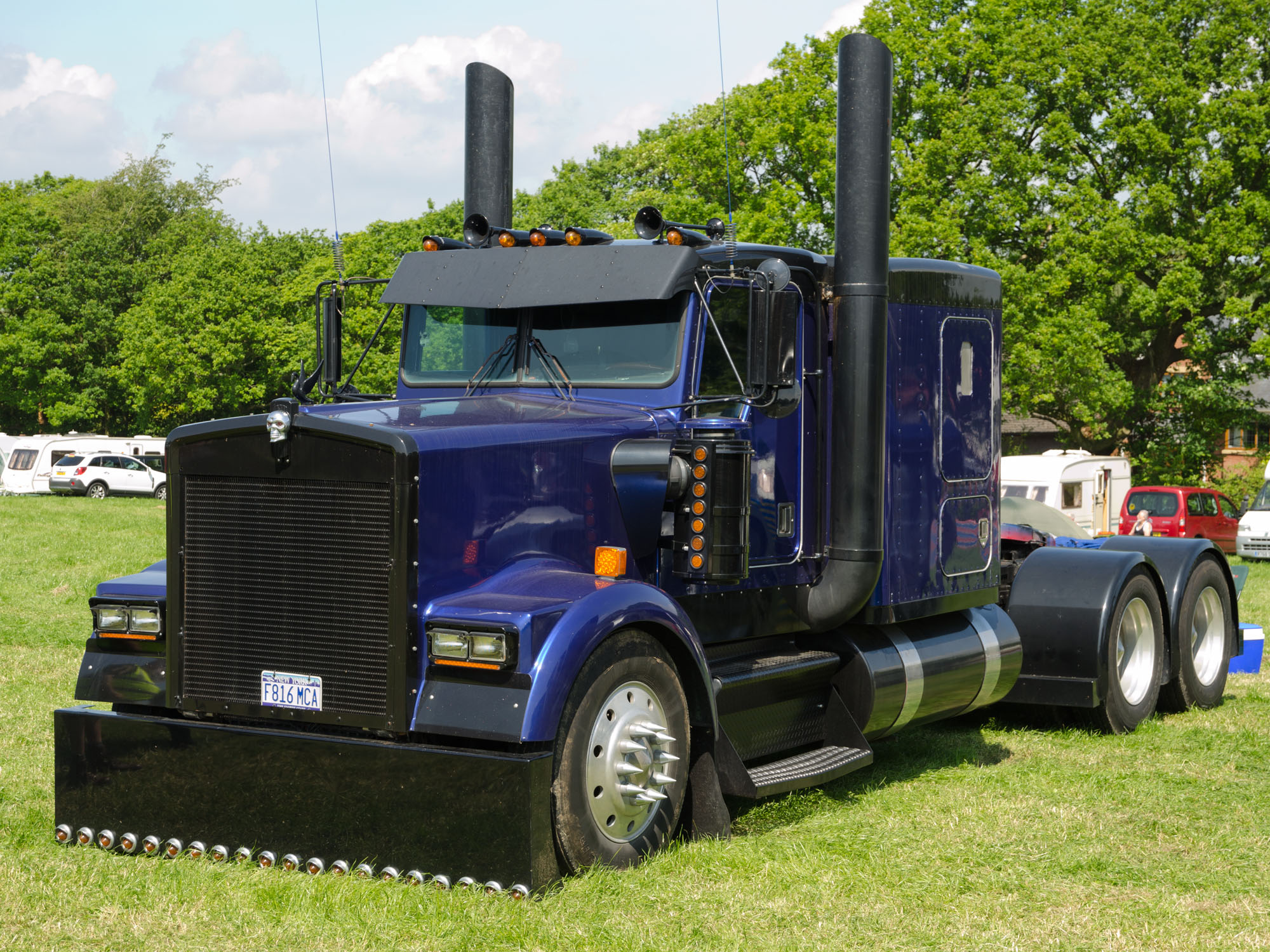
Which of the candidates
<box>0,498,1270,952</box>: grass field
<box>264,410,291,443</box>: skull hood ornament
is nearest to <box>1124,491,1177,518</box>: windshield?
<box>0,498,1270,952</box>: grass field

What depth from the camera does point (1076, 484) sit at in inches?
1309

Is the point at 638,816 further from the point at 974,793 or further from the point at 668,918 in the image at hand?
the point at 974,793

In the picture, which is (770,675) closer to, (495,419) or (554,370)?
(554,370)

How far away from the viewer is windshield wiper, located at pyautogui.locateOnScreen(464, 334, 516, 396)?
7137 mm

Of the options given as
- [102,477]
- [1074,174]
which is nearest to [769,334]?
[1074,174]

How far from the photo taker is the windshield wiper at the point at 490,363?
714 centimetres

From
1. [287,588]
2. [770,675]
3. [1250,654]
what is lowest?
[1250,654]

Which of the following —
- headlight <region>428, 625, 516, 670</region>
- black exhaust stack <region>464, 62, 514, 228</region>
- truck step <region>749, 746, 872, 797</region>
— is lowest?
truck step <region>749, 746, 872, 797</region>

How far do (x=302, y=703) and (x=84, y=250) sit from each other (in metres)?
64.6

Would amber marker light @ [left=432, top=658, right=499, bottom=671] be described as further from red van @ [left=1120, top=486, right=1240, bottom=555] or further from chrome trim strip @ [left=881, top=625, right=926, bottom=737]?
red van @ [left=1120, top=486, right=1240, bottom=555]

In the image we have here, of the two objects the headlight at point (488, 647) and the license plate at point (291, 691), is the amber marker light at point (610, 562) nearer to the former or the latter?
the headlight at point (488, 647)

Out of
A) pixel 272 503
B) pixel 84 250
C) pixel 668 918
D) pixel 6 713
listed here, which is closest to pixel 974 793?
pixel 668 918

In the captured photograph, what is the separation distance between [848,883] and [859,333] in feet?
9.52

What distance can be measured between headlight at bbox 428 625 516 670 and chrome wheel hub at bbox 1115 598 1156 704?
6.15m
